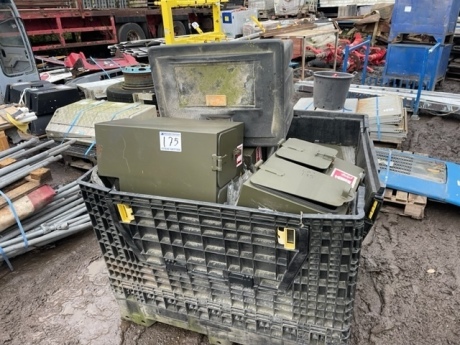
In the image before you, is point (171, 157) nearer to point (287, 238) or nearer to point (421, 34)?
point (287, 238)

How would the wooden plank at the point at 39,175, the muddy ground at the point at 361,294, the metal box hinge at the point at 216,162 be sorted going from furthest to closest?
1. the wooden plank at the point at 39,175
2. the muddy ground at the point at 361,294
3. the metal box hinge at the point at 216,162

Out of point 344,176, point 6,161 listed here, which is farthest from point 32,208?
point 344,176

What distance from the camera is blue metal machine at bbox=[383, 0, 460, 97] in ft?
21.2

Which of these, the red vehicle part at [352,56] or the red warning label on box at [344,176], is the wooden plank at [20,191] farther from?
the red vehicle part at [352,56]

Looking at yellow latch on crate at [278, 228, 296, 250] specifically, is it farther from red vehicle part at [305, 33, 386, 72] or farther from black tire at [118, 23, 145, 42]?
black tire at [118, 23, 145, 42]

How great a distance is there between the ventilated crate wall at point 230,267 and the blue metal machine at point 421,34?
608cm

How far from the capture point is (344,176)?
1689mm

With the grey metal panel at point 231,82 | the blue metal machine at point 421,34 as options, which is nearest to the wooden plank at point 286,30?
the blue metal machine at point 421,34

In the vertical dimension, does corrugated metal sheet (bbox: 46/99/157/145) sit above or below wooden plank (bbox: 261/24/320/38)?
below

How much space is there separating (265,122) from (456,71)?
8.46 meters

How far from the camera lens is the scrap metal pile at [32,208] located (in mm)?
2676

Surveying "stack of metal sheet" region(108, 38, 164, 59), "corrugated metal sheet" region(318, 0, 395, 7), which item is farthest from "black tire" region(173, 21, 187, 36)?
"corrugated metal sheet" region(318, 0, 395, 7)

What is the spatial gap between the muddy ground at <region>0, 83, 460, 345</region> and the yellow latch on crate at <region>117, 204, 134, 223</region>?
0.91 meters

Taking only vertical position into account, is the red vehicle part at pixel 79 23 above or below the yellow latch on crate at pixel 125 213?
above
